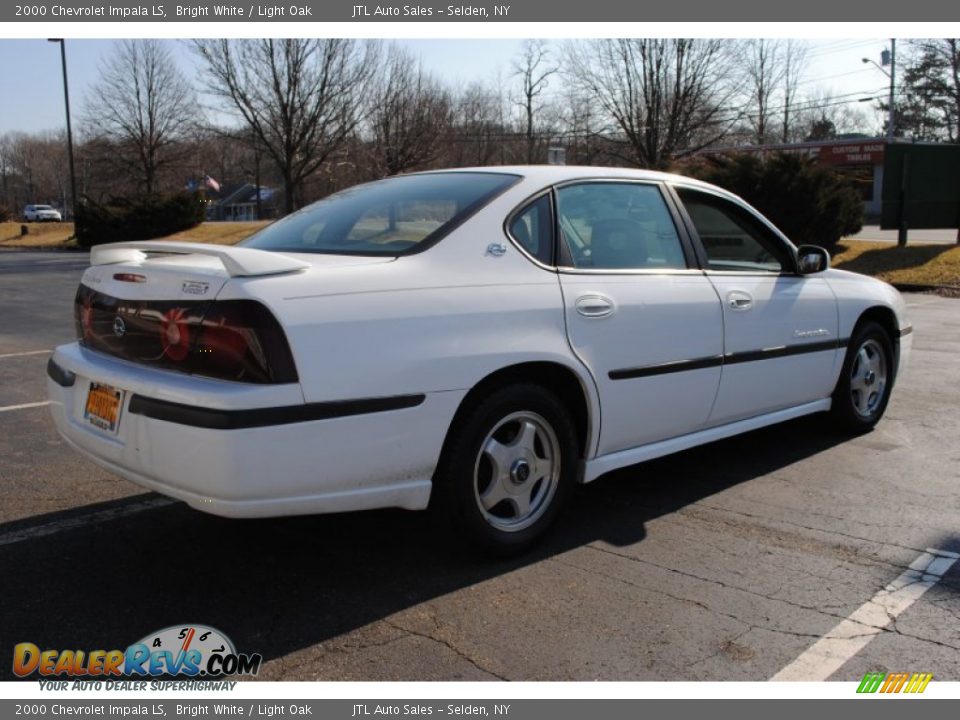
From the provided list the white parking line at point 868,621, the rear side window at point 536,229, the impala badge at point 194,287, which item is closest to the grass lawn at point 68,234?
the rear side window at point 536,229

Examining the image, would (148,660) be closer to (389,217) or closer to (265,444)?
(265,444)

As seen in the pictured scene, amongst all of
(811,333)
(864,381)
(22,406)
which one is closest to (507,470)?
(811,333)

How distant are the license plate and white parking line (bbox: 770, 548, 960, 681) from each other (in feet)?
8.22

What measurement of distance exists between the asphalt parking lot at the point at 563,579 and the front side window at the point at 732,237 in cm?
118

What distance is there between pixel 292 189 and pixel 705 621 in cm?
3392

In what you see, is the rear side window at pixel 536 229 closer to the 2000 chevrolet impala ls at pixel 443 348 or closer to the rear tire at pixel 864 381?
the 2000 chevrolet impala ls at pixel 443 348

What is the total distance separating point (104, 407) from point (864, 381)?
4598 millimetres

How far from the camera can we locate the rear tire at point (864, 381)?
551cm

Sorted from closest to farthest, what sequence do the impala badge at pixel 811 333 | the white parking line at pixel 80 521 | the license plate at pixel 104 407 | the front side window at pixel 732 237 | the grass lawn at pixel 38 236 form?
the license plate at pixel 104 407 → the white parking line at pixel 80 521 → the front side window at pixel 732 237 → the impala badge at pixel 811 333 → the grass lawn at pixel 38 236

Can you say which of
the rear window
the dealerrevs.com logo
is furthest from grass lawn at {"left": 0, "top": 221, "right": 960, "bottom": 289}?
the dealerrevs.com logo

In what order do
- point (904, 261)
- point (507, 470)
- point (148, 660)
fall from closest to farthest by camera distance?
point (148, 660) < point (507, 470) < point (904, 261)

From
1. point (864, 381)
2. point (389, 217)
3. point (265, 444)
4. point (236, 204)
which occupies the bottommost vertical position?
point (864, 381)

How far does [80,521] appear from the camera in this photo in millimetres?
4160

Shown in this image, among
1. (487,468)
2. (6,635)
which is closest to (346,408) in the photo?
(487,468)
